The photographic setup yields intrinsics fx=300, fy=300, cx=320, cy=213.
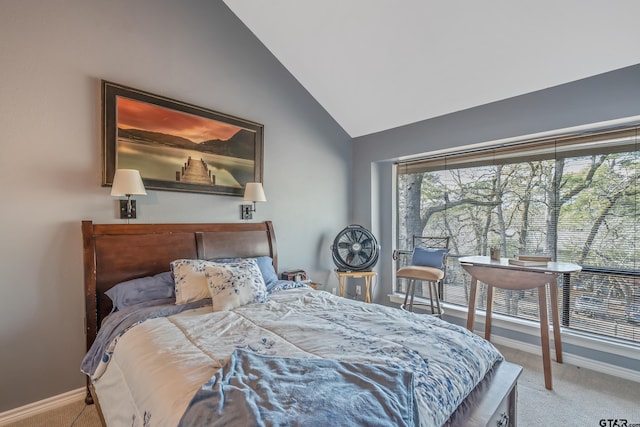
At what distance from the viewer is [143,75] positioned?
94.1 inches

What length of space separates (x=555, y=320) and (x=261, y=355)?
8.14 ft

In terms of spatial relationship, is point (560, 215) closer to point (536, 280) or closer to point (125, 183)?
point (536, 280)

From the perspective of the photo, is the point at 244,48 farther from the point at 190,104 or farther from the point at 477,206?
the point at 477,206

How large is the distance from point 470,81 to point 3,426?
4.35 m

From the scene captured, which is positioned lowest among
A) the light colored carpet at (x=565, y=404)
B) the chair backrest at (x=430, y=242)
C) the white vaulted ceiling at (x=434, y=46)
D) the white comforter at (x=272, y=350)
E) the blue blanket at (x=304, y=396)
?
the light colored carpet at (x=565, y=404)

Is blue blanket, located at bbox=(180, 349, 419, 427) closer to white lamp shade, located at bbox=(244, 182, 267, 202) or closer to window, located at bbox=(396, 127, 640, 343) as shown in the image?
white lamp shade, located at bbox=(244, 182, 267, 202)

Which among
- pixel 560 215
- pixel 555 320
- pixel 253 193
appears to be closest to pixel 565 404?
pixel 555 320

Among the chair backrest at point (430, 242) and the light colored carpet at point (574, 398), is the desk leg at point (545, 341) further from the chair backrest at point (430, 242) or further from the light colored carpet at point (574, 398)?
the chair backrest at point (430, 242)

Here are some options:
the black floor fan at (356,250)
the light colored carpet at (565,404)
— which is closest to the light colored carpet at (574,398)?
the light colored carpet at (565,404)

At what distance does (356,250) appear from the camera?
11.6ft

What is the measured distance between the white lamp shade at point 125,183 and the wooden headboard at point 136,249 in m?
0.30

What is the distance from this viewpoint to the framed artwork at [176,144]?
2.22 metres

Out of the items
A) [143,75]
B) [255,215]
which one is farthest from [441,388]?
[143,75]

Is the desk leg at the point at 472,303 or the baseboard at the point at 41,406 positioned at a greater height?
the desk leg at the point at 472,303
